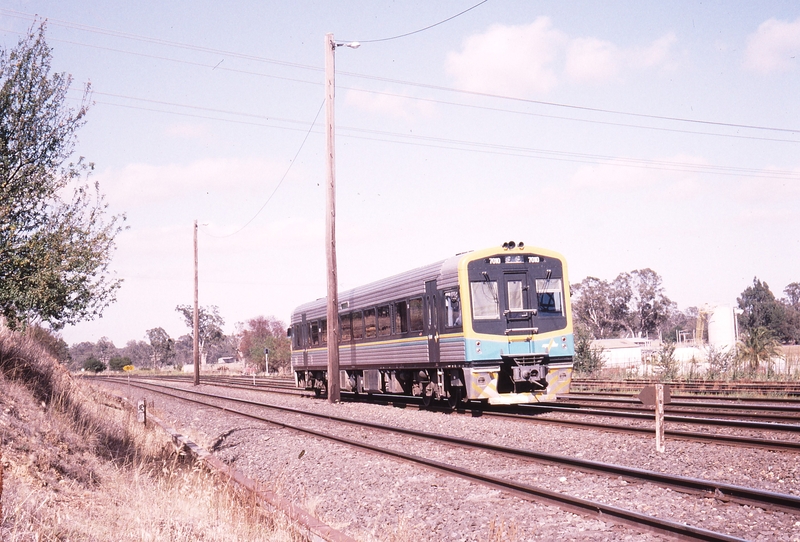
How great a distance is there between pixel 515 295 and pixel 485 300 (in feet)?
2.64

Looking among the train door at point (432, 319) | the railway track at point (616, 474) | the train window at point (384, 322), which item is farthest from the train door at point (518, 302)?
the railway track at point (616, 474)

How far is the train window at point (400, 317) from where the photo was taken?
19047 millimetres

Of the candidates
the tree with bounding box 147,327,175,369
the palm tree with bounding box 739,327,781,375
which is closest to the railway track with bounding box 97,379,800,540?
the palm tree with bounding box 739,327,781,375

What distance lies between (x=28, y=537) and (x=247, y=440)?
9.45m

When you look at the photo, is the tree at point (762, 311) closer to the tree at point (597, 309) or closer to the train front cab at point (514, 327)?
the tree at point (597, 309)

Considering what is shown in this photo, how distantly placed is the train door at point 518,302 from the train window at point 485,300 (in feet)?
0.88

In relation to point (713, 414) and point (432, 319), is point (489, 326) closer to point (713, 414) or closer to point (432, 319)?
point (432, 319)

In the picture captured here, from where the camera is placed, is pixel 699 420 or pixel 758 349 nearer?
pixel 699 420

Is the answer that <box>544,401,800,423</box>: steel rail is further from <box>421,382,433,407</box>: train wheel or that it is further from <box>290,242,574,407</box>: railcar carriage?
<box>421,382,433,407</box>: train wheel

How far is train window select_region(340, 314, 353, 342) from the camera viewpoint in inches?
918

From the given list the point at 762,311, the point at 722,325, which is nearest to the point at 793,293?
the point at 762,311

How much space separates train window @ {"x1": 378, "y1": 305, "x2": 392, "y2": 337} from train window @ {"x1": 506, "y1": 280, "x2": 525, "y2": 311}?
434cm

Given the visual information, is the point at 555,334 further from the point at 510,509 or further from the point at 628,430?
the point at 510,509

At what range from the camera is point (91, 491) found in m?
7.88
